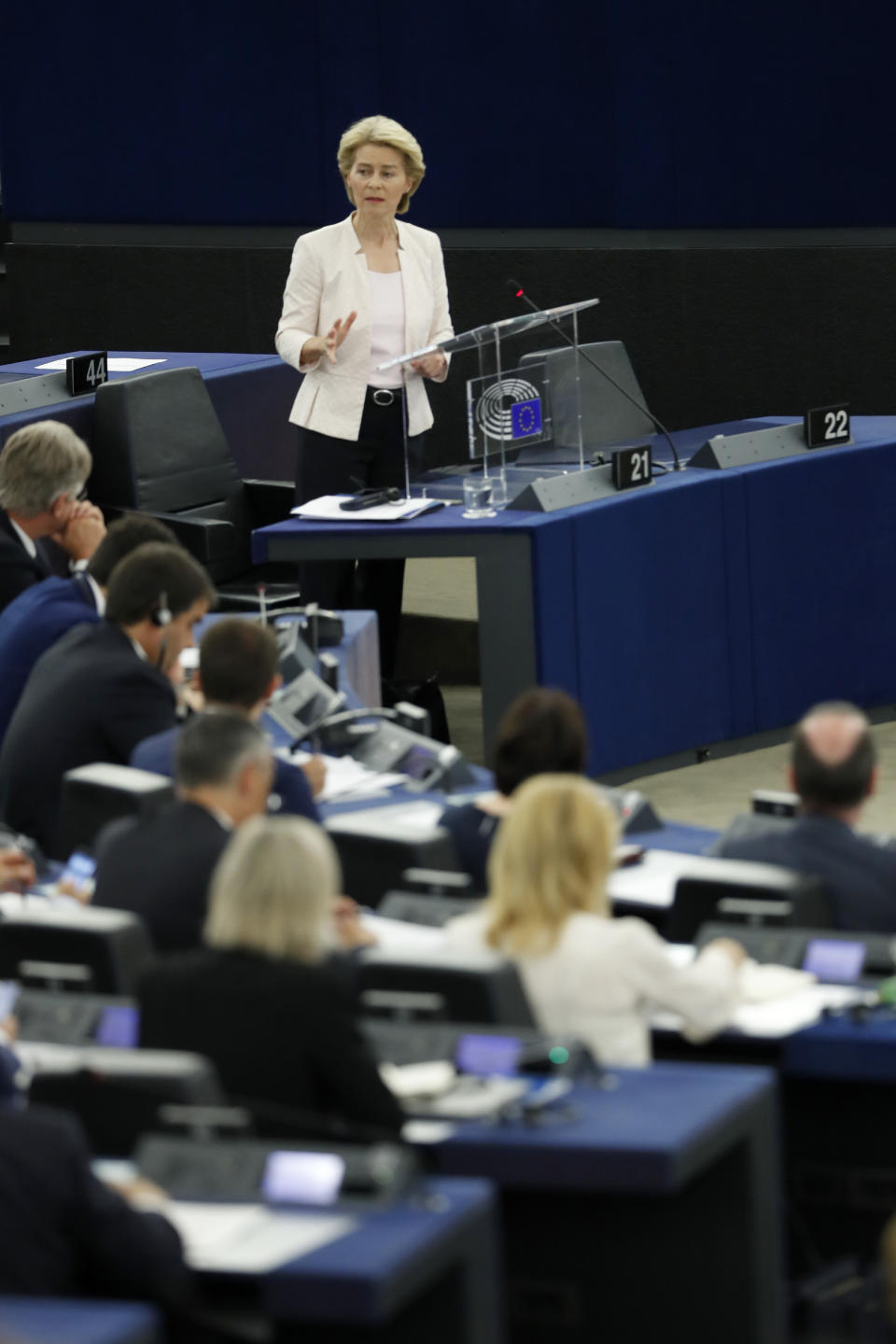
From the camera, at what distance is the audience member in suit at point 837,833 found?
11.8 feet

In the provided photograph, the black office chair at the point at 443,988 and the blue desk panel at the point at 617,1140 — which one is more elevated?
the black office chair at the point at 443,988

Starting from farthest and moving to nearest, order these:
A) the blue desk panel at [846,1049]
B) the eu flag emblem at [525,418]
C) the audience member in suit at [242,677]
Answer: the eu flag emblem at [525,418]
the audience member in suit at [242,677]
the blue desk panel at [846,1049]

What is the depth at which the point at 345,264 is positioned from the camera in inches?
260

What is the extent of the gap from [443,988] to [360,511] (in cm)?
345

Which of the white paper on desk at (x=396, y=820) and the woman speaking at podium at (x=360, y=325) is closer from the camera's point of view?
the white paper on desk at (x=396, y=820)

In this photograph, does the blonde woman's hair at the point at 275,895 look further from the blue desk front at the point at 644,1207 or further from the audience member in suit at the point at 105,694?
the audience member in suit at the point at 105,694

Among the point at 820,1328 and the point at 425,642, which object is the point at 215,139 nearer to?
the point at 425,642

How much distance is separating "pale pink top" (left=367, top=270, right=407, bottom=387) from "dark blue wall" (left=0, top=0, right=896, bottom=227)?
129 inches

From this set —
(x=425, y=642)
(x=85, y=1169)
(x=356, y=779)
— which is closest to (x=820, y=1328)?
(x=85, y=1169)

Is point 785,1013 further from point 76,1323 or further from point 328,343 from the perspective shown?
point 328,343

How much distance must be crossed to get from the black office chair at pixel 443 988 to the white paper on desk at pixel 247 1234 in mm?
488

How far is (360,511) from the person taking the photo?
6297mm


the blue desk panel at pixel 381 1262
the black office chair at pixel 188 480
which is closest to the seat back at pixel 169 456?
the black office chair at pixel 188 480

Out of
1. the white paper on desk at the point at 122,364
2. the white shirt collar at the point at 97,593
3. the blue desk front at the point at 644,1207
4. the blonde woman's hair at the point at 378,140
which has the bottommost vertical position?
the blue desk front at the point at 644,1207
